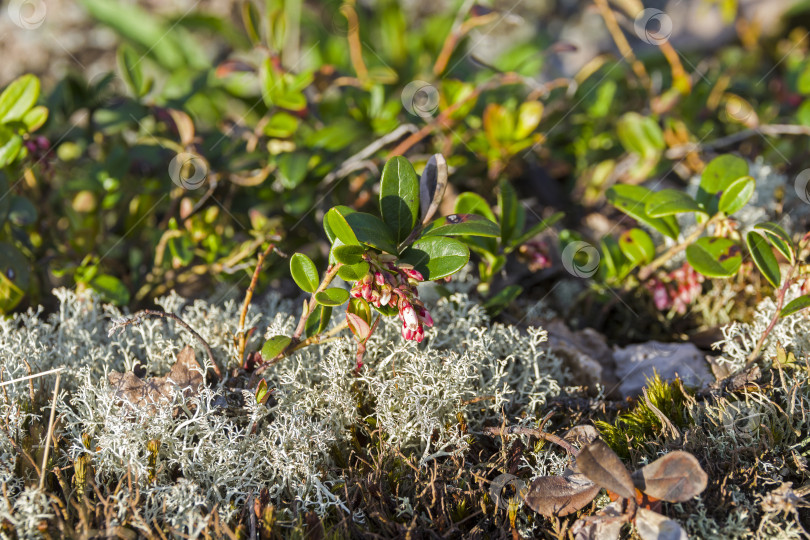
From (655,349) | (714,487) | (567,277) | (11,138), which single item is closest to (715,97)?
(567,277)

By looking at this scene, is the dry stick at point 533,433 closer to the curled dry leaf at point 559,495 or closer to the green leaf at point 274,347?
the curled dry leaf at point 559,495

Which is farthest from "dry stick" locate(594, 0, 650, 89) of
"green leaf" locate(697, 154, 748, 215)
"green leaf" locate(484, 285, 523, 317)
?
"green leaf" locate(484, 285, 523, 317)

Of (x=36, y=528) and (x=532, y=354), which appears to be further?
(x=532, y=354)

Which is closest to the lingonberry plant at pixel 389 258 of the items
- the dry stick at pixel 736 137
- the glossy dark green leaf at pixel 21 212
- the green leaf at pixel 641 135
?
the glossy dark green leaf at pixel 21 212

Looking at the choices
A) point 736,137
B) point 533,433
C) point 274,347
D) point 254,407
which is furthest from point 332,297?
point 736,137

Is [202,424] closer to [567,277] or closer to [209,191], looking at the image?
[209,191]

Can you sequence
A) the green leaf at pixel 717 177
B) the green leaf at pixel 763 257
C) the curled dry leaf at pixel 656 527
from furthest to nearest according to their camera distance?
the green leaf at pixel 717 177, the green leaf at pixel 763 257, the curled dry leaf at pixel 656 527
